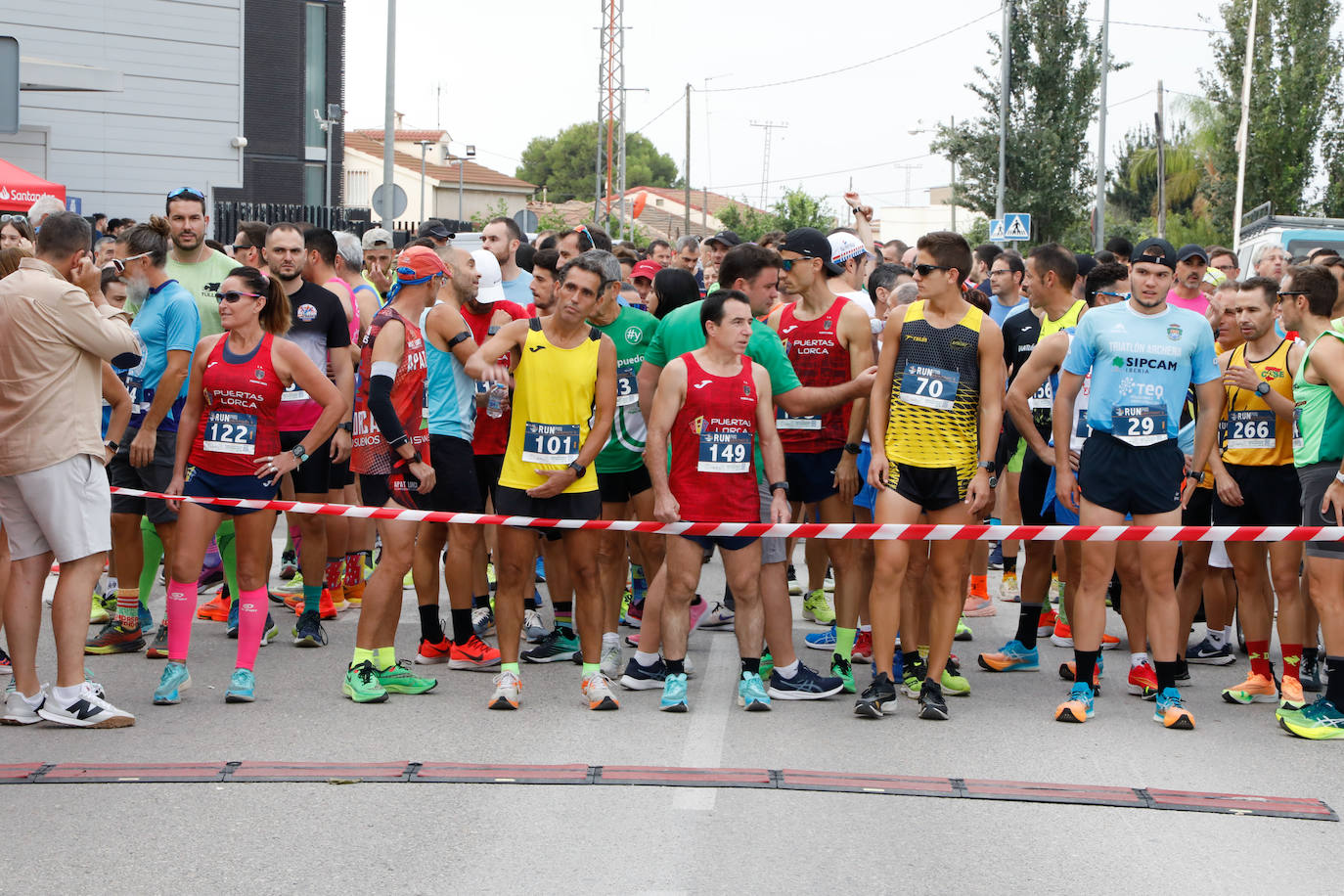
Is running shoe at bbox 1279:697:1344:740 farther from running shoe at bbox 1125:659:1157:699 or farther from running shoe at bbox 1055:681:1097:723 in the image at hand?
running shoe at bbox 1055:681:1097:723

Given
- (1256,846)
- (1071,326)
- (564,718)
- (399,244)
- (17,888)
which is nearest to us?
(17,888)

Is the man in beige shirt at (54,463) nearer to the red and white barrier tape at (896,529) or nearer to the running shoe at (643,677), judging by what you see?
the red and white barrier tape at (896,529)

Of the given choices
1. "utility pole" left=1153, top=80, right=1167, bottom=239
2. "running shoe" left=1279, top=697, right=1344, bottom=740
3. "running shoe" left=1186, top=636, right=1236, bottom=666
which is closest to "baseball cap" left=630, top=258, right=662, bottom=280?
"running shoe" left=1186, top=636, right=1236, bottom=666

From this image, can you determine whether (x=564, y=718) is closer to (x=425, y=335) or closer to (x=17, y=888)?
(x=425, y=335)

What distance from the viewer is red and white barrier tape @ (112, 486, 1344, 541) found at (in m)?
7.08

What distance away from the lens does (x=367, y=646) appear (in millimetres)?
7379

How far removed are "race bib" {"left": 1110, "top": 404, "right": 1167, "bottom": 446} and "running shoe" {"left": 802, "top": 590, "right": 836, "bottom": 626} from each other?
9.75ft

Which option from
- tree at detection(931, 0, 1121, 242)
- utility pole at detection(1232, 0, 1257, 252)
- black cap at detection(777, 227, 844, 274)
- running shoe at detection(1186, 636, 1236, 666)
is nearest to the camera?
black cap at detection(777, 227, 844, 274)

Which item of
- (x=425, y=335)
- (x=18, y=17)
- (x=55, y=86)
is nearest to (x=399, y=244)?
(x=55, y=86)

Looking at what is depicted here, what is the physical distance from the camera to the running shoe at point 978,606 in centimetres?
999

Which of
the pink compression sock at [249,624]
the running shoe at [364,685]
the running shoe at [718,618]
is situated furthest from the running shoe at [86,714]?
the running shoe at [718,618]

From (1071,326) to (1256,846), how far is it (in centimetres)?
406

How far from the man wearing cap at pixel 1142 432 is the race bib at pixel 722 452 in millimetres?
1593

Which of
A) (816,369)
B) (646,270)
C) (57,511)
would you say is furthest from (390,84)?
(57,511)
